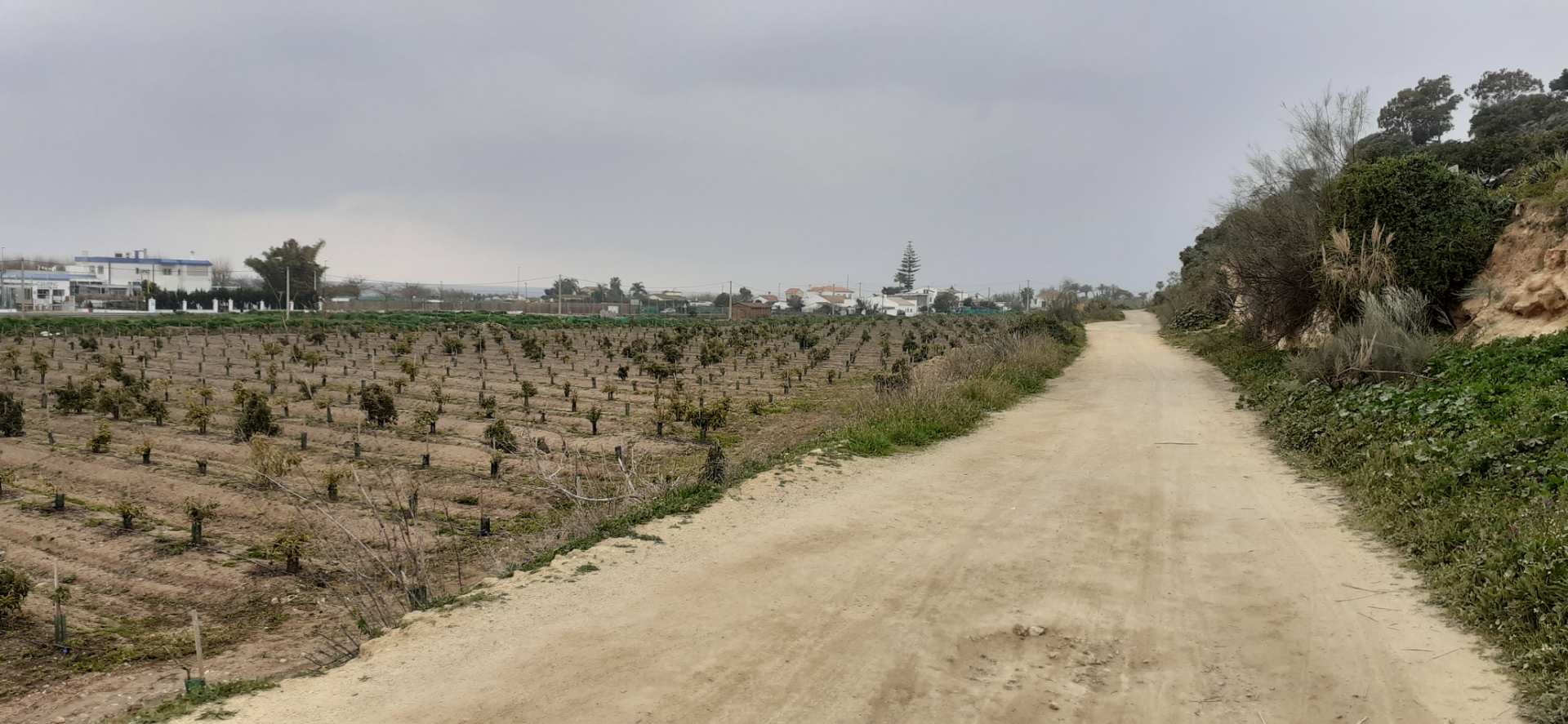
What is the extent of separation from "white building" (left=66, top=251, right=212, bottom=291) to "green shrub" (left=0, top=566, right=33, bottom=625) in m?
77.1

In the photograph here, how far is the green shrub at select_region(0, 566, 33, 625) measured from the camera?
5523mm

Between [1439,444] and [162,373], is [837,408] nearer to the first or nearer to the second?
[1439,444]

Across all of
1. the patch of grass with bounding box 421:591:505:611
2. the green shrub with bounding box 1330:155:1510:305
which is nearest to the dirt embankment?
the green shrub with bounding box 1330:155:1510:305

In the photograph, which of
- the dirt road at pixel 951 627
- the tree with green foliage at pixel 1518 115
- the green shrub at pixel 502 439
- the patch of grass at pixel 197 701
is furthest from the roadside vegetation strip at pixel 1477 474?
the tree with green foliage at pixel 1518 115

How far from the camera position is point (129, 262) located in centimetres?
7894

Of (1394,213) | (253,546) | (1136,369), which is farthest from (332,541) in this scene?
(1136,369)

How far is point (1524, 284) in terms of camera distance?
11508 mm

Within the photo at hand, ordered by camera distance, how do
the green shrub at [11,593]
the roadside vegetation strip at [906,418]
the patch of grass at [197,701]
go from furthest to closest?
the roadside vegetation strip at [906,418]
the green shrub at [11,593]
the patch of grass at [197,701]

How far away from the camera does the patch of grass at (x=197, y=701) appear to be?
3.62m

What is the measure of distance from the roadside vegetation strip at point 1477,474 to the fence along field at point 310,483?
17.9 ft

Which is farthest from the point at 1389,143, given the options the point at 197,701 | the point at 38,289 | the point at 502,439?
the point at 38,289

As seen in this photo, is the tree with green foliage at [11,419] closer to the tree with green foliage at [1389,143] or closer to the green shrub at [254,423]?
the green shrub at [254,423]

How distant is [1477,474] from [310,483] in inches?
376

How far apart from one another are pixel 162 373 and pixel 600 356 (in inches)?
436
